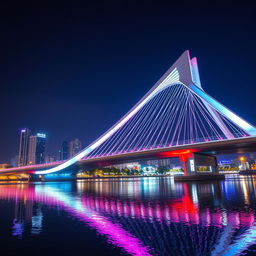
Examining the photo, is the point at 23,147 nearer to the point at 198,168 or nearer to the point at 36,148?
the point at 36,148

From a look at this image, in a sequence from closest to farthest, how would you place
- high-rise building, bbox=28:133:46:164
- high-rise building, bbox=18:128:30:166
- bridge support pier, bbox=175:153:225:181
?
bridge support pier, bbox=175:153:225:181 < high-rise building, bbox=18:128:30:166 < high-rise building, bbox=28:133:46:164

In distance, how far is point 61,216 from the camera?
778cm

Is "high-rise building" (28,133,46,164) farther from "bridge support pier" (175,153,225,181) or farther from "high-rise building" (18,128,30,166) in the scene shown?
"bridge support pier" (175,153,225,181)

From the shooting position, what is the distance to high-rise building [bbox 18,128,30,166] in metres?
126

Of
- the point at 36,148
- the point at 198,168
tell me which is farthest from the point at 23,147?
the point at 198,168

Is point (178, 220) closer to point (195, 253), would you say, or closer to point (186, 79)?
point (195, 253)

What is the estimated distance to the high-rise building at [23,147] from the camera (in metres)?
126

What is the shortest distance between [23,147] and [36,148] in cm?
661

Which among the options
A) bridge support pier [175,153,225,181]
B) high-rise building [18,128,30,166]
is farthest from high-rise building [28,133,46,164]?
bridge support pier [175,153,225,181]

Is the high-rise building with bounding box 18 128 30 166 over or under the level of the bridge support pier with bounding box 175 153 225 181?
over

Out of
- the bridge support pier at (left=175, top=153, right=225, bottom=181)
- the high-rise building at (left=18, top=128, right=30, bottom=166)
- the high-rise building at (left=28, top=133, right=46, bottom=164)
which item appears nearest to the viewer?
the bridge support pier at (left=175, top=153, right=225, bottom=181)

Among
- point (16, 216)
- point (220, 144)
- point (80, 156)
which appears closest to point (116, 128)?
point (80, 156)

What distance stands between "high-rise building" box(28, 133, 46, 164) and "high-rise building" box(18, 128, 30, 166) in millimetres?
1978

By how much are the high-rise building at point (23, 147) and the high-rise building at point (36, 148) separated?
1978 mm
